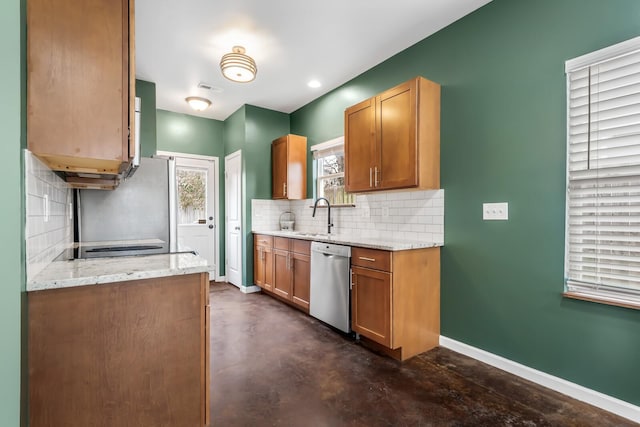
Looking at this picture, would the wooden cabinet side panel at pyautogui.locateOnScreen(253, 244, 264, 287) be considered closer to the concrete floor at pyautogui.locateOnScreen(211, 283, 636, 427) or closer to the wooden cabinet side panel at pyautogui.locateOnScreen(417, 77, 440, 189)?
the concrete floor at pyautogui.locateOnScreen(211, 283, 636, 427)

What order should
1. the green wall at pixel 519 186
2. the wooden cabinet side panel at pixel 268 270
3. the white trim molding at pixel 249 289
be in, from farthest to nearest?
the white trim molding at pixel 249 289 < the wooden cabinet side panel at pixel 268 270 < the green wall at pixel 519 186

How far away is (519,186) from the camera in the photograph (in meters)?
2.25

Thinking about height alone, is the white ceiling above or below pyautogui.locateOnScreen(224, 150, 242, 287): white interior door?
above

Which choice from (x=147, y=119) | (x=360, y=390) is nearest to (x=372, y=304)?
(x=360, y=390)

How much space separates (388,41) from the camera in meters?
3.01

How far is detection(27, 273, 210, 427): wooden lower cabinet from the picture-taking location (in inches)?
48.6

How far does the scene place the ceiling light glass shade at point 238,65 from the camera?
298cm

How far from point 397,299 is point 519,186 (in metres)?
1.26

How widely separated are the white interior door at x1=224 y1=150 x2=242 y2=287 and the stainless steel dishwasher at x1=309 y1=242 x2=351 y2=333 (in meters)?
1.96

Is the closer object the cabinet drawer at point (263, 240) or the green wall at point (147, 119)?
the green wall at point (147, 119)

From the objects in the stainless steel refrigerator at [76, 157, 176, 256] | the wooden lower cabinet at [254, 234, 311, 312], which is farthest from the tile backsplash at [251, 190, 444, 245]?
the stainless steel refrigerator at [76, 157, 176, 256]

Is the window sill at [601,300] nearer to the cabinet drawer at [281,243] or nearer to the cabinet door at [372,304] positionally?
the cabinet door at [372,304]

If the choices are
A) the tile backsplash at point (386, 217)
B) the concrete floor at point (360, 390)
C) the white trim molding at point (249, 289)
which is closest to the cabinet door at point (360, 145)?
the tile backsplash at point (386, 217)

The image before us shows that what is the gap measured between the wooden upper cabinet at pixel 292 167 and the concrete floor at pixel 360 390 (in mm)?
2253
